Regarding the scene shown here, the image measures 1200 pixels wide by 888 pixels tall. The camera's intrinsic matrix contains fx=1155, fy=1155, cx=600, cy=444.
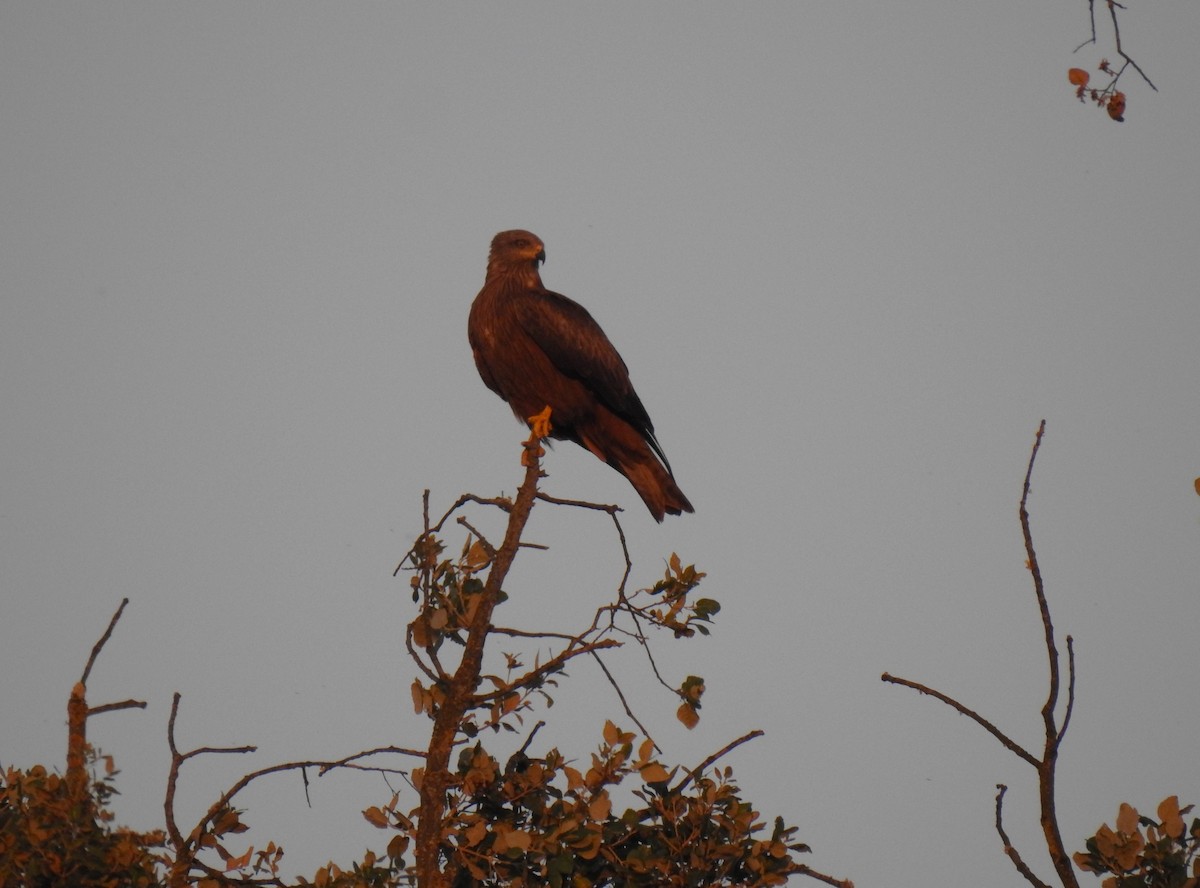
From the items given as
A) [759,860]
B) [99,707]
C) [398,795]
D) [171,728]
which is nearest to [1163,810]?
[759,860]

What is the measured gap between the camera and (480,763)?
4102 mm

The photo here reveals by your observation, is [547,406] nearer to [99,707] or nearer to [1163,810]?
[99,707]

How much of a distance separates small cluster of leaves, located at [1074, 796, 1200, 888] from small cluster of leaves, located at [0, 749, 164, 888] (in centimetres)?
314

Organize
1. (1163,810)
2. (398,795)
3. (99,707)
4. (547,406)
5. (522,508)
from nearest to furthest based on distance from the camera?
(1163,810), (398,795), (99,707), (522,508), (547,406)

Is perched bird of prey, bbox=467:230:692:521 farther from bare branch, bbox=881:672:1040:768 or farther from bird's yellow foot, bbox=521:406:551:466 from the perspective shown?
bare branch, bbox=881:672:1040:768

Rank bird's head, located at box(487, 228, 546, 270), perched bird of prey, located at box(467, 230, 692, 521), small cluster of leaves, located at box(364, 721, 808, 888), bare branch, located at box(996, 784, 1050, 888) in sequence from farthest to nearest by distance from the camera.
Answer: bird's head, located at box(487, 228, 546, 270)
perched bird of prey, located at box(467, 230, 692, 521)
small cluster of leaves, located at box(364, 721, 808, 888)
bare branch, located at box(996, 784, 1050, 888)

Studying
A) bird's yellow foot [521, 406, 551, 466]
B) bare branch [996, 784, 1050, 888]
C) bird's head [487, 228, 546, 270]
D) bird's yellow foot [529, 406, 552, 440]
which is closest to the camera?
bare branch [996, 784, 1050, 888]

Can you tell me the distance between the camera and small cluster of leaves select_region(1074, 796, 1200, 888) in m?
3.18

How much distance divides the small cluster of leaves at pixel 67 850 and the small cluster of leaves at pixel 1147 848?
314 centimetres

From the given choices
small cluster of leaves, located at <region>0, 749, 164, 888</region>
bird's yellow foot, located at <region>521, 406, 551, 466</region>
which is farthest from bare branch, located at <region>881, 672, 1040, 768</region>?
bird's yellow foot, located at <region>521, 406, 551, 466</region>

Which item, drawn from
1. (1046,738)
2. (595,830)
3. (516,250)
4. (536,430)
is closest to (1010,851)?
(1046,738)

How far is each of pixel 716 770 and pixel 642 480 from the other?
161 inches

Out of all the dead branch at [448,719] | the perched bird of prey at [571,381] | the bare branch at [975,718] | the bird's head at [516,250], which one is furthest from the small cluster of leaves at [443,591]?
the bird's head at [516,250]

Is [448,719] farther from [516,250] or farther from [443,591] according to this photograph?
[516,250]
